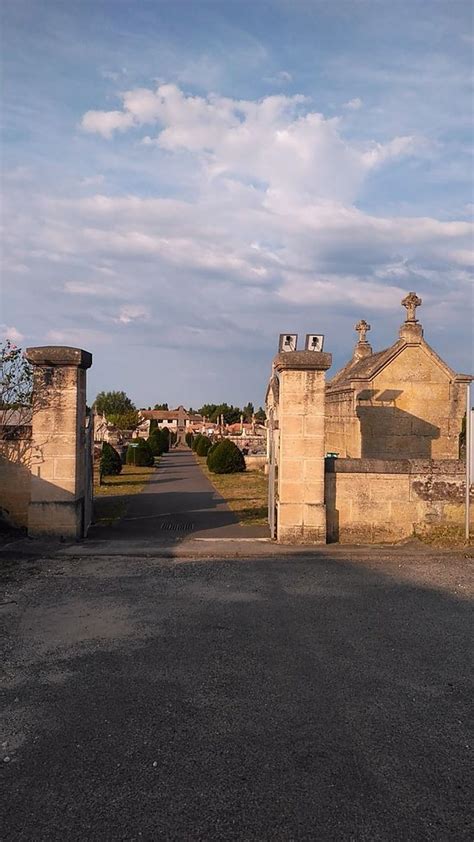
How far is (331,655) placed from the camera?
15.8 feet

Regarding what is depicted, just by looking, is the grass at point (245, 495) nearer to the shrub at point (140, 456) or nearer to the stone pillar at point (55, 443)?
the stone pillar at point (55, 443)

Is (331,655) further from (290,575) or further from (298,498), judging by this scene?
(298,498)

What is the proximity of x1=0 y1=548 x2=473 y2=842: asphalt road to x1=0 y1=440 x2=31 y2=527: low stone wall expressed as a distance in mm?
3207

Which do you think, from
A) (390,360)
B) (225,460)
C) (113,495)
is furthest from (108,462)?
(390,360)

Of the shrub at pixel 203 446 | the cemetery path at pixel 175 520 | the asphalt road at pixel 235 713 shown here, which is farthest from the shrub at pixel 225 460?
the asphalt road at pixel 235 713

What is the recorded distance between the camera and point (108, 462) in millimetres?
25953

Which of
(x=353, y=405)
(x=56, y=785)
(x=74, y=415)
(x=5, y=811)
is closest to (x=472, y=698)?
(x=56, y=785)

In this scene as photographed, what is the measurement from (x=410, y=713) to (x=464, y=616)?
7.74 feet

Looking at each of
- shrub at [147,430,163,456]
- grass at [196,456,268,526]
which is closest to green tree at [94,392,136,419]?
shrub at [147,430,163,456]

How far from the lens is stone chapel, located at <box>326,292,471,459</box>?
1644 cm

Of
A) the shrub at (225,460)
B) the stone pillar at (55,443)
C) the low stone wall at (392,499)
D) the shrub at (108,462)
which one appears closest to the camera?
the stone pillar at (55,443)

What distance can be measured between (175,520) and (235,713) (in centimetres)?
878

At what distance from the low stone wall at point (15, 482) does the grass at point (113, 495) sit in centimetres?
204

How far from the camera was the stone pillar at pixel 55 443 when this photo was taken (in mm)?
9453
